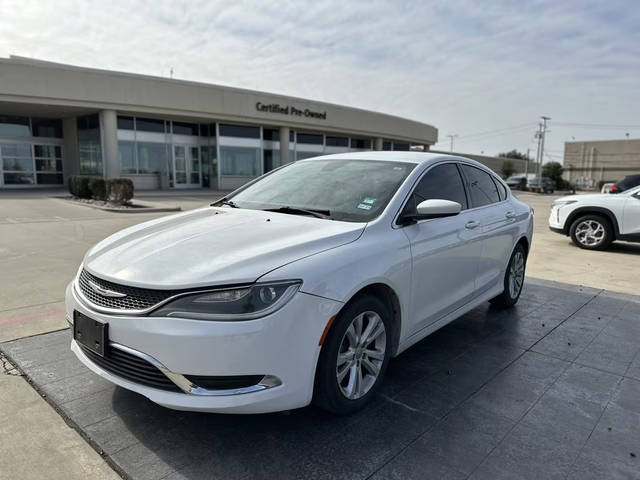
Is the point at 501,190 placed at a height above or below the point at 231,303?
above

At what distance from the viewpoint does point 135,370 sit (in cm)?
252

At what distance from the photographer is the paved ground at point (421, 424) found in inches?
97.8

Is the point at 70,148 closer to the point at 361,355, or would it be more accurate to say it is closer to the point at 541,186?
the point at 361,355

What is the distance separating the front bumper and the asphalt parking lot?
1.19 feet

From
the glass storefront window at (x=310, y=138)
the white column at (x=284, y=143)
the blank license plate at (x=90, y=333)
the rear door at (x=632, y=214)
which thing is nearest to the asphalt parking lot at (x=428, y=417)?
the blank license plate at (x=90, y=333)

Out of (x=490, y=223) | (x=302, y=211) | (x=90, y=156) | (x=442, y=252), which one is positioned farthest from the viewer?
(x=90, y=156)

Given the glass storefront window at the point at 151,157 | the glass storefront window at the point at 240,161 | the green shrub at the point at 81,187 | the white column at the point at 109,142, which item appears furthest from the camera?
the glass storefront window at the point at 240,161

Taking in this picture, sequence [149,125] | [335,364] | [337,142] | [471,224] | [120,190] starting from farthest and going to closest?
[337,142] → [149,125] → [120,190] → [471,224] → [335,364]

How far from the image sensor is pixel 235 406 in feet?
7.77

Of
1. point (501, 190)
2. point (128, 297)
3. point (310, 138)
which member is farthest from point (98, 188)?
point (310, 138)

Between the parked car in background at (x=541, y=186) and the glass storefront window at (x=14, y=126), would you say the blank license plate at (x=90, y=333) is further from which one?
the parked car in background at (x=541, y=186)

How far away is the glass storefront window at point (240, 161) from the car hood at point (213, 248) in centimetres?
2777

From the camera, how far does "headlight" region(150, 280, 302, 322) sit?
2.36 metres

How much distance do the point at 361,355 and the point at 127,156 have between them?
87.6 feet
